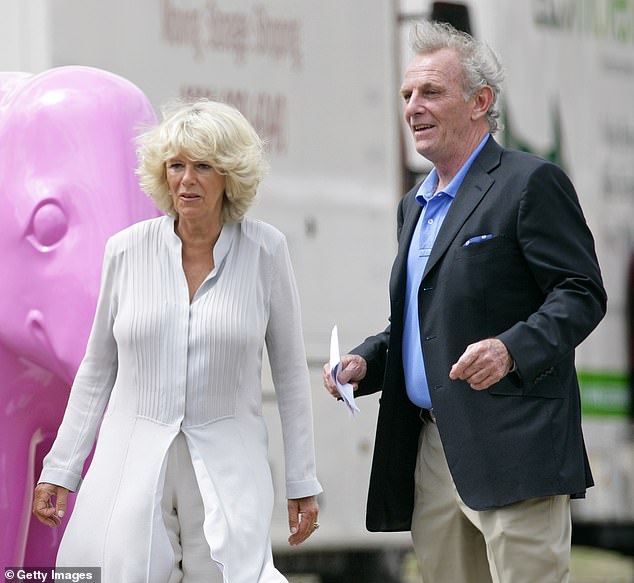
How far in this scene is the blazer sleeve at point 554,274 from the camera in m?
3.82

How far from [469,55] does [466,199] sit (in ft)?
1.26

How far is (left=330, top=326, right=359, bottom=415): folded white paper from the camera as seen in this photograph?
4.00 m

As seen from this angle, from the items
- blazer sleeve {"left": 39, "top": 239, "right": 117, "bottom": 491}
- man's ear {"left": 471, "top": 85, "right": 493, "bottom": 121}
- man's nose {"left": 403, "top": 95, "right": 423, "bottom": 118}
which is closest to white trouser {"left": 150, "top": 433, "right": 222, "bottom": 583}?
blazer sleeve {"left": 39, "top": 239, "right": 117, "bottom": 491}

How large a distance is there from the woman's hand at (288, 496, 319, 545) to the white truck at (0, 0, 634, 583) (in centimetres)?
254

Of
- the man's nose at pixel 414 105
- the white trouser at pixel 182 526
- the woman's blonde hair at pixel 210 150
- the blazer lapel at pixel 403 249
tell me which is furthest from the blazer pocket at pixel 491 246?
the white trouser at pixel 182 526

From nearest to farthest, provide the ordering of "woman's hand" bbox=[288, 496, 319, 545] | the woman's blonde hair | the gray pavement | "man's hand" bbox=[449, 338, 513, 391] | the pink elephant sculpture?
"man's hand" bbox=[449, 338, 513, 391] → the woman's blonde hair → "woman's hand" bbox=[288, 496, 319, 545] → the pink elephant sculpture → the gray pavement

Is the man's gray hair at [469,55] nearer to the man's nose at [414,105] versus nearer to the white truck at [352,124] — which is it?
the man's nose at [414,105]

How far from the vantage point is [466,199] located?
13.5 feet

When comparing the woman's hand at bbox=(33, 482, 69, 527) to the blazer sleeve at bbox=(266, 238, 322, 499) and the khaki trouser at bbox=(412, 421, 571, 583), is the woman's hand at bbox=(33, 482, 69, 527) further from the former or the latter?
the khaki trouser at bbox=(412, 421, 571, 583)

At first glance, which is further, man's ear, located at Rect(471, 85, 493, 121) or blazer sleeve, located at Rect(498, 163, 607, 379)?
man's ear, located at Rect(471, 85, 493, 121)

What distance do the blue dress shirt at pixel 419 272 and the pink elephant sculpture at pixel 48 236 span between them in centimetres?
69

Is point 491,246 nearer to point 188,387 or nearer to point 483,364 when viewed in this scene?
point 483,364

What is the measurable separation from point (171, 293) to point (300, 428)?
1.49 ft

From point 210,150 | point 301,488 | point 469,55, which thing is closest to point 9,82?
point 210,150
